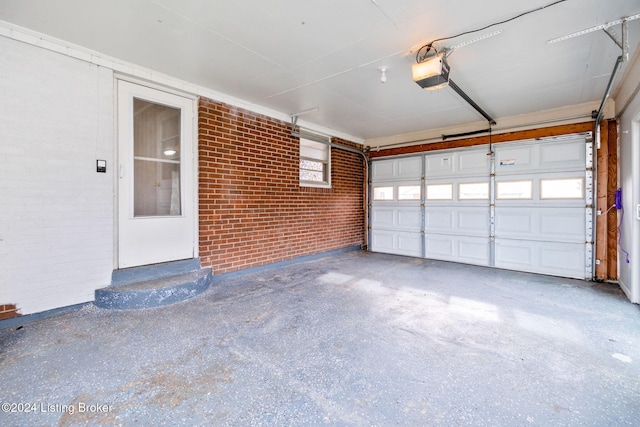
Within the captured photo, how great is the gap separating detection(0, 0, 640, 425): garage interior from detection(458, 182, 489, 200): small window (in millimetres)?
57

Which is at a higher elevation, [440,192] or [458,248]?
[440,192]

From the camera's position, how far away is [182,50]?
3117 millimetres

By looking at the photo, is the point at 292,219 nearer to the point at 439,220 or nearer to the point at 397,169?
the point at 397,169

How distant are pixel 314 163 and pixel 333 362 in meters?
4.79

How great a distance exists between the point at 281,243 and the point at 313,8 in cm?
390

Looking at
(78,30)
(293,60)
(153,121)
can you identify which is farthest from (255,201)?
(78,30)

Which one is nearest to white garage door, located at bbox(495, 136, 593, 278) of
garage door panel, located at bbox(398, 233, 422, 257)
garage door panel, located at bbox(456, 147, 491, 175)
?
garage door panel, located at bbox(456, 147, 491, 175)

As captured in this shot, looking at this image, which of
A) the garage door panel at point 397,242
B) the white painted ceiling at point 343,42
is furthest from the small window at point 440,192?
the white painted ceiling at point 343,42

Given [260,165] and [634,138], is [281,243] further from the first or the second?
[634,138]

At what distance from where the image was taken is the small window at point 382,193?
23.2ft

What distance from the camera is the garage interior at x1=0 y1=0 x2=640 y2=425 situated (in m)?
1.89

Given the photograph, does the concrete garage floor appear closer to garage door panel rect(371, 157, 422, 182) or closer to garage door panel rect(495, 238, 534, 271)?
garage door panel rect(495, 238, 534, 271)

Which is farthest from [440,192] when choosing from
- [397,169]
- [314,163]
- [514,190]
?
[314,163]

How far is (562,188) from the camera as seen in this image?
4.83 m
